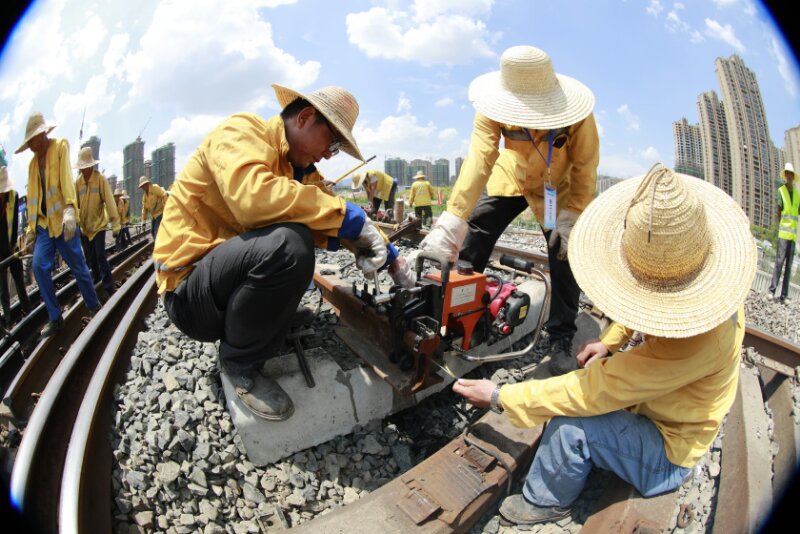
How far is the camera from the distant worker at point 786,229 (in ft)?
21.3

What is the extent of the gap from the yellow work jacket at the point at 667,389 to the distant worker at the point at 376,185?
10924 mm

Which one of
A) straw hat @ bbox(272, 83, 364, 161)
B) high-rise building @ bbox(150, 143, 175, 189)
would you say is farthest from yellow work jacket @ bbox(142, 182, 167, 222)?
high-rise building @ bbox(150, 143, 175, 189)

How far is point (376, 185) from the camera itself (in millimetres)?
12711

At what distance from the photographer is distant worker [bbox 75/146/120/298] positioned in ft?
A: 20.7

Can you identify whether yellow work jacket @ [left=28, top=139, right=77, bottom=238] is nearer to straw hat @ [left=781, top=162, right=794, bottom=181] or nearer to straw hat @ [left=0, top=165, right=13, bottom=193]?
straw hat @ [left=0, top=165, right=13, bottom=193]

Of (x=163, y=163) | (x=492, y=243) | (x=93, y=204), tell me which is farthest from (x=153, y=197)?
(x=163, y=163)

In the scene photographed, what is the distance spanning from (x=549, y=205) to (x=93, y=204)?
6637 millimetres

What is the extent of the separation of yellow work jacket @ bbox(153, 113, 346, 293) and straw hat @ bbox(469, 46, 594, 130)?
1.33m

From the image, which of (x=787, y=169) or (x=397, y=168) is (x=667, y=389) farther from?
(x=397, y=168)

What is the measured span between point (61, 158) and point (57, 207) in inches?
21.9

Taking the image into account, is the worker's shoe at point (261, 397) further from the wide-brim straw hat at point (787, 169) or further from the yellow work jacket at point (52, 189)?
the wide-brim straw hat at point (787, 169)

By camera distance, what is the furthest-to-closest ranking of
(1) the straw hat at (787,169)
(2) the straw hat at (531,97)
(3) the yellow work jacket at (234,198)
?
1. (1) the straw hat at (787,169)
2. (2) the straw hat at (531,97)
3. (3) the yellow work jacket at (234,198)

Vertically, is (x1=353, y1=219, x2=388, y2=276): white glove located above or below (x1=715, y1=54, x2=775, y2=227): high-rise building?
above

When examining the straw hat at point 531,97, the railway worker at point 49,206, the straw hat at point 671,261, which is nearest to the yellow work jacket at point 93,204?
the railway worker at point 49,206
